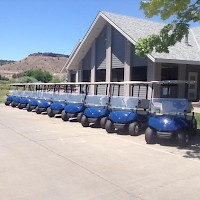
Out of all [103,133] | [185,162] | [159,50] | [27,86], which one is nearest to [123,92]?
[27,86]

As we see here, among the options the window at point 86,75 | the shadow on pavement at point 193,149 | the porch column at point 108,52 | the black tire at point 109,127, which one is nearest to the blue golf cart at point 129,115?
the black tire at point 109,127

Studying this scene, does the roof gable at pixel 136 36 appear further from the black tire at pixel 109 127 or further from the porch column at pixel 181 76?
the black tire at pixel 109 127

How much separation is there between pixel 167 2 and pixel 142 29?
511 inches

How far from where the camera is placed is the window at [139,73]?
66.6 ft

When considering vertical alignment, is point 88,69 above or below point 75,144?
above

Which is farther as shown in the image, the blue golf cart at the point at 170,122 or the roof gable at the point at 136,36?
the roof gable at the point at 136,36

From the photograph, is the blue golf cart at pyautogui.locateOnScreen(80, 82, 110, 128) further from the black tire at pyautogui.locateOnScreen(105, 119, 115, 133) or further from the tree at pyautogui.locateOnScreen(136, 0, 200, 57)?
the tree at pyautogui.locateOnScreen(136, 0, 200, 57)

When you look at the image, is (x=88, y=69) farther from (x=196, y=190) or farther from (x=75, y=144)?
(x=196, y=190)

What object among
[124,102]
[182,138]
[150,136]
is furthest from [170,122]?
[124,102]

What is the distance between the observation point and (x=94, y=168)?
685 centimetres

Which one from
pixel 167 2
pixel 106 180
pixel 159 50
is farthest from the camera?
pixel 159 50

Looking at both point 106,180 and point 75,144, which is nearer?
point 106,180

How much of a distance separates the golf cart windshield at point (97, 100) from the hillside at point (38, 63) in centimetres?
11181

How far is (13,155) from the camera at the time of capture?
7871mm
